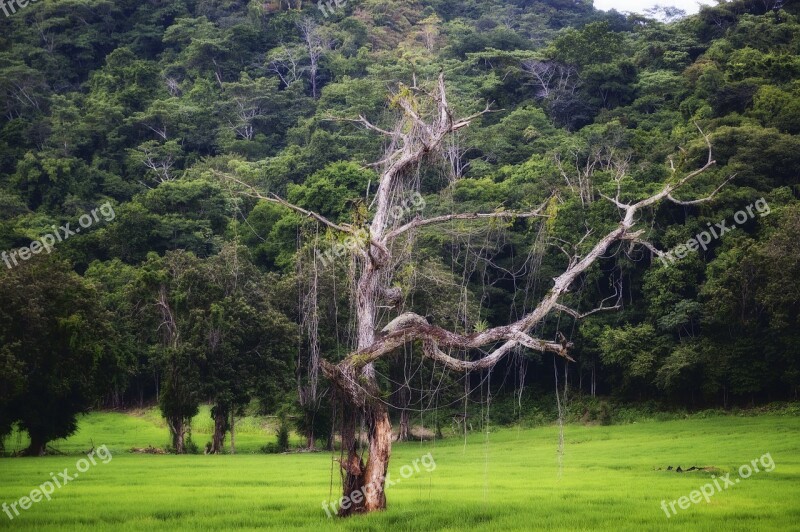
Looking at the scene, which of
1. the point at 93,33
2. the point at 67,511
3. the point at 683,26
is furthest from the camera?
the point at 93,33

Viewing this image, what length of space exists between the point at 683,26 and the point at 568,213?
1311 inches

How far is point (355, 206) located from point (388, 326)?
2342 mm

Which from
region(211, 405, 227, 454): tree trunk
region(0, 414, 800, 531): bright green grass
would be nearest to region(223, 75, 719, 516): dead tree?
region(0, 414, 800, 531): bright green grass

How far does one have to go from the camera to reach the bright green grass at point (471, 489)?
1606 cm

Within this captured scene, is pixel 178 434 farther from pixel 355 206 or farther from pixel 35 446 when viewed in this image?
pixel 355 206

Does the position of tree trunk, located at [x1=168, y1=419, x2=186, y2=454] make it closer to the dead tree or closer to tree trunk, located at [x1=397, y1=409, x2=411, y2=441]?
tree trunk, located at [x1=397, y1=409, x2=411, y2=441]

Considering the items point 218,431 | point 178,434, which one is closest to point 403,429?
point 218,431

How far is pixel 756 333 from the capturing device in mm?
40750

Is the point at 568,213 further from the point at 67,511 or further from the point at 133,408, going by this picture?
the point at 67,511

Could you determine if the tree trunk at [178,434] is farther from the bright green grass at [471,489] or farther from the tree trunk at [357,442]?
the tree trunk at [357,442]

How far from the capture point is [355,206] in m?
15.9

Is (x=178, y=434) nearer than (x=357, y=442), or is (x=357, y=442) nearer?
(x=357, y=442)

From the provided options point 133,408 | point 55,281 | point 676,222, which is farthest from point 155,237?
point 676,222

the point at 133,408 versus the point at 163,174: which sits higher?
the point at 163,174
